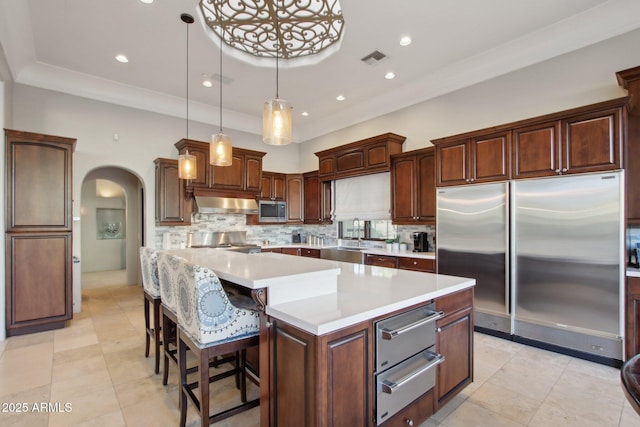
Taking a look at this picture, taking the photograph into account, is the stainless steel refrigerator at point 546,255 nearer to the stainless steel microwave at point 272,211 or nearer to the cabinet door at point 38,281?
the stainless steel microwave at point 272,211

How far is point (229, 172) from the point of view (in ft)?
18.0

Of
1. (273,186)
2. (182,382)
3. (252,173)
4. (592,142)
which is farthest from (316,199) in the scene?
(182,382)

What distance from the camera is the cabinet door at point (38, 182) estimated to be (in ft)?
11.6

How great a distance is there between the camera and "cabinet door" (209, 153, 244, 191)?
5332 mm

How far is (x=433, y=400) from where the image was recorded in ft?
6.40

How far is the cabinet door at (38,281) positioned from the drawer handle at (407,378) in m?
4.11

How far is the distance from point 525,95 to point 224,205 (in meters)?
4.59

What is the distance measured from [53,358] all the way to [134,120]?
3.56m

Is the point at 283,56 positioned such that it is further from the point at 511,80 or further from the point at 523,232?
the point at 523,232

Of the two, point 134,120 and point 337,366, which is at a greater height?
point 134,120

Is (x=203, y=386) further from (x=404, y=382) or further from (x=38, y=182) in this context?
(x=38, y=182)

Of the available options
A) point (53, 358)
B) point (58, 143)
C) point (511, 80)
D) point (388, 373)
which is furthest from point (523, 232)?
point (58, 143)

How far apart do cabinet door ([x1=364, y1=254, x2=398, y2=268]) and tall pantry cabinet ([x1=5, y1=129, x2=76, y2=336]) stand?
3927 mm

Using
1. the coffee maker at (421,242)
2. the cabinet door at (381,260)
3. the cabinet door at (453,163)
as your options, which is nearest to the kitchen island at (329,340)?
the cabinet door at (453,163)
